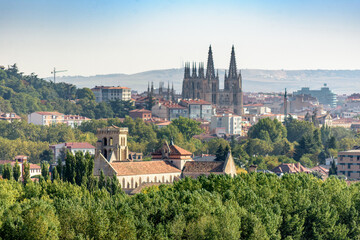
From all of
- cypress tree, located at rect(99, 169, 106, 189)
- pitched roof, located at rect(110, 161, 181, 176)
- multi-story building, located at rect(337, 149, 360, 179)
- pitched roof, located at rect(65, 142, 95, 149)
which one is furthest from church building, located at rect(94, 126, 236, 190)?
pitched roof, located at rect(65, 142, 95, 149)

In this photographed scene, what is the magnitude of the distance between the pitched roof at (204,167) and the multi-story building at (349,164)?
98.8 feet

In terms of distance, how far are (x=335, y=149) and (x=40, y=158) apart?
39.8 metres

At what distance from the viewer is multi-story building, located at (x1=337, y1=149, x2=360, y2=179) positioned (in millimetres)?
130175

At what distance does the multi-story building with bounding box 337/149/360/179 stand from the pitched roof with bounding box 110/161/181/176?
104 ft

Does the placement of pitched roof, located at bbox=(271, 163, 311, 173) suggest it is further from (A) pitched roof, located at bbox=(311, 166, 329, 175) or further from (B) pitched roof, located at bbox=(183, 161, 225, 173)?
(B) pitched roof, located at bbox=(183, 161, 225, 173)

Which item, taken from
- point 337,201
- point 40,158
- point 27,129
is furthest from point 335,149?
point 337,201

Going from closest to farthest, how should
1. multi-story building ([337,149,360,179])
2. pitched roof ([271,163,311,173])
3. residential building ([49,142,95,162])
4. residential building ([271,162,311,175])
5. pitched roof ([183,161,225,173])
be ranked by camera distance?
pitched roof ([183,161,225,173])
residential building ([271,162,311,175])
pitched roof ([271,163,311,173])
multi-story building ([337,149,360,179])
residential building ([49,142,95,162])

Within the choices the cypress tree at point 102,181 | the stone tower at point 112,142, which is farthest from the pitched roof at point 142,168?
the cypress tree at point 102,181

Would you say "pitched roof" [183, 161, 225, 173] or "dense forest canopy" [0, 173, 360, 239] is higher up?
"dense forest canopy" [0, 173, 360, 239]

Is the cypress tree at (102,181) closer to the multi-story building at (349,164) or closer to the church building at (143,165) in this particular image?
the church building at (143,165)

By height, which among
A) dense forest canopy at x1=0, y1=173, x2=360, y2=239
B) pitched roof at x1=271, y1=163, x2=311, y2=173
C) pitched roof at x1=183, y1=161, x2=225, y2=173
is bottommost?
pitched roof at x1=271, y1=163, x2=311, y2=173

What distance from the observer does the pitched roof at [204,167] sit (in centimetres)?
10169

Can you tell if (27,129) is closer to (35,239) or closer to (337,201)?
(337,201)

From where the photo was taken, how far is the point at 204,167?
103 meters
